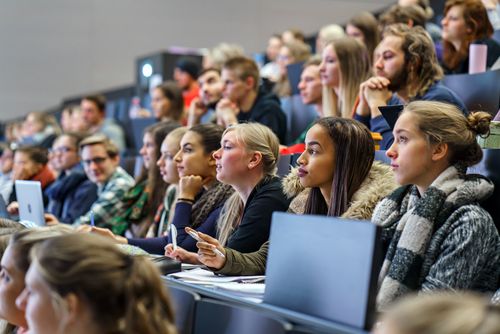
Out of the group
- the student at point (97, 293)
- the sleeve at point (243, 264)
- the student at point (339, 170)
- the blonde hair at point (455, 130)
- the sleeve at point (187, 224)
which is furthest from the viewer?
the sleeve at point (187, 224)

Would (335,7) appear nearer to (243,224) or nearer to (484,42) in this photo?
(484,42)

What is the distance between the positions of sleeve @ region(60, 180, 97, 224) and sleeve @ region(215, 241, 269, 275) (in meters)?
2.36

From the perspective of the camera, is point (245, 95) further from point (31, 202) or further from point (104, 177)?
point (31, 202)

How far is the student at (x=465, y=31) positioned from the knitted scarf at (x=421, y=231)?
2097mm

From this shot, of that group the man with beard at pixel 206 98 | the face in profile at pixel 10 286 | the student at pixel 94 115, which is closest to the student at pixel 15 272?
Answer: the face in profile at pixel 10 286

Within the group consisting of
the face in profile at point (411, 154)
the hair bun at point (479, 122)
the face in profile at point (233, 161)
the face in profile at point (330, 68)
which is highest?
Result: the face in profile at point (330, 68)

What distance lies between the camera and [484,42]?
4098 millimetres

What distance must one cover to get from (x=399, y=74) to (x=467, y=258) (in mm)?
1638

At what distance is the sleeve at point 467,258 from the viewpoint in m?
2.04

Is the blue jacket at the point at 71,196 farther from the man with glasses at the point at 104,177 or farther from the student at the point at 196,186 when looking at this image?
the student at the point at 196,186

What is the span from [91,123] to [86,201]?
2.21 metres

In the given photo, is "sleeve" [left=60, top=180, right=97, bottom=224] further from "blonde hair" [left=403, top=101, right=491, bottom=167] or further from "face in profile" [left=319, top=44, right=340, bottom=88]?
"blonde hair" [left=403, top=101, right=491, bottom=167]

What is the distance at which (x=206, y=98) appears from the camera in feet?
16.8

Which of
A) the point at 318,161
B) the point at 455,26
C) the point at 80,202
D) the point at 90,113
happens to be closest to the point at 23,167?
the point at 80,202
